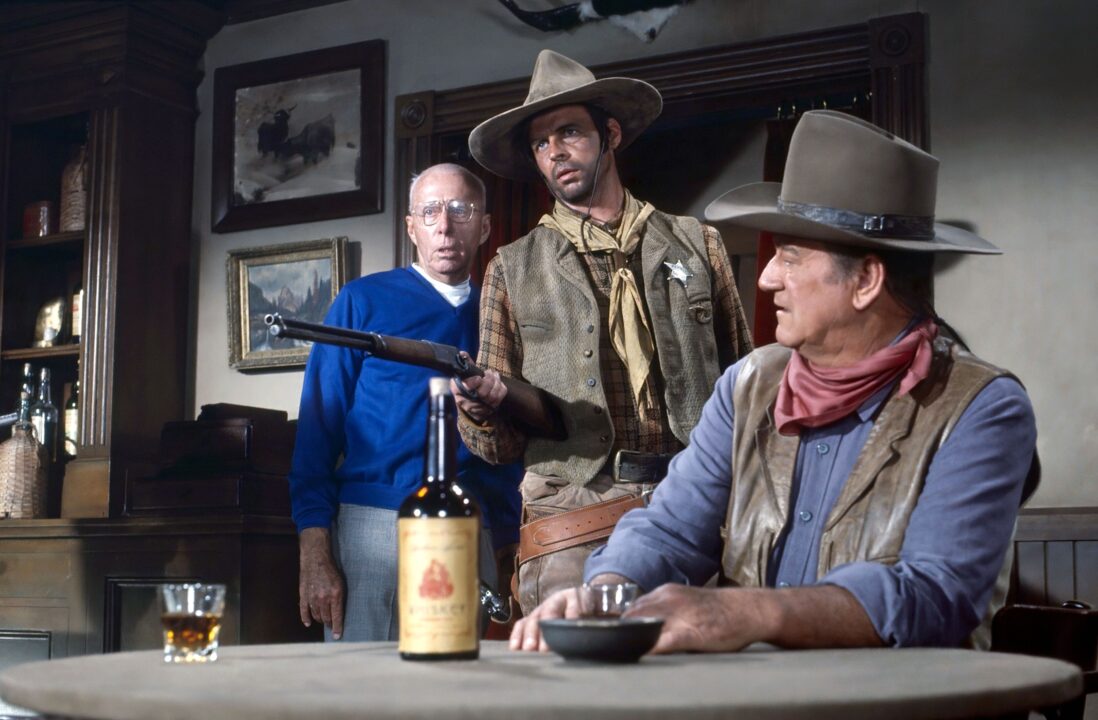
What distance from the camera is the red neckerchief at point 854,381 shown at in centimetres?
191

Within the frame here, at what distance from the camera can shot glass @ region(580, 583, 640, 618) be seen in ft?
5.03

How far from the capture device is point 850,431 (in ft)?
6.39

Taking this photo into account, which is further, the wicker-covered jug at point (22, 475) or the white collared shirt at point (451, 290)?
the wicker-covered jug at point (22, 475)

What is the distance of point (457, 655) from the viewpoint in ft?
4.45

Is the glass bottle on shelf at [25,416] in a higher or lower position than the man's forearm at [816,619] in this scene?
higher

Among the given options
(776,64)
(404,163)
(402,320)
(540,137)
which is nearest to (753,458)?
(540,137)

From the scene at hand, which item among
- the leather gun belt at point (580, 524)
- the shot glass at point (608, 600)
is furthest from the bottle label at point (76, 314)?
the shot glass at point (608, 600)

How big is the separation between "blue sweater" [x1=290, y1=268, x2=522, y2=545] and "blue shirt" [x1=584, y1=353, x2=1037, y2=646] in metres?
1.01

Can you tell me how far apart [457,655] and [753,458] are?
78cm

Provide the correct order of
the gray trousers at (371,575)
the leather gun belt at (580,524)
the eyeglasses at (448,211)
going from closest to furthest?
1. the leather gun belt at (580,524)
2. the gray trousers at (371,575)
3. the eyeglasses at (448,211)

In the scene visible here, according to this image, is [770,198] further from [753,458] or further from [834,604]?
[834,604]

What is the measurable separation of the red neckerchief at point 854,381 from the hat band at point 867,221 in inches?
5.6

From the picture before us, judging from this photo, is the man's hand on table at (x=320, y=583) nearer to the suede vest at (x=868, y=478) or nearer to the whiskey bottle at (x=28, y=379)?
the suede vest at (x=868, y=478)

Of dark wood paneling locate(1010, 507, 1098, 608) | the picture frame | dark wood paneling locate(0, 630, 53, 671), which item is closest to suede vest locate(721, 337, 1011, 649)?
dark wood paneling locate(1010, 507, 1098, 608)
